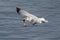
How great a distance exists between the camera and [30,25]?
2338 cm

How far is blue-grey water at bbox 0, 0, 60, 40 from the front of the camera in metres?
21.7

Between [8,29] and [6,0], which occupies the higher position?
[6,0]

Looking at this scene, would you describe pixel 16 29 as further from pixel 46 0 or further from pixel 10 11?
pixel 46 0

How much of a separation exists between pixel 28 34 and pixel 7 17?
4.99 metres

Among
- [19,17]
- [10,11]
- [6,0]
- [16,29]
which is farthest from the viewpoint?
[6,0]

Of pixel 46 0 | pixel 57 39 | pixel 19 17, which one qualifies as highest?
pixel 46 0

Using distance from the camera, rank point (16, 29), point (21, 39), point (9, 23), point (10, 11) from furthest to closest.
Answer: point (10, 11) < point (9, 23) < point (16, 29) < point (21, 39)

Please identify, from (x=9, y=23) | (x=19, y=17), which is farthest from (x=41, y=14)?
(x=9, y=23)

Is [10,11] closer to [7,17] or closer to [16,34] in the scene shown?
[7,17]

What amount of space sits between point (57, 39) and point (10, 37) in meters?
3.08

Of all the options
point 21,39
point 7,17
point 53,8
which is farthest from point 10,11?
point 21,39

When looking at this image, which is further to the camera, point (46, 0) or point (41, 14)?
point (46, 0)

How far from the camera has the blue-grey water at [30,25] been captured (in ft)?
71.0

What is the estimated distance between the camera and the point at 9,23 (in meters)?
24.5
